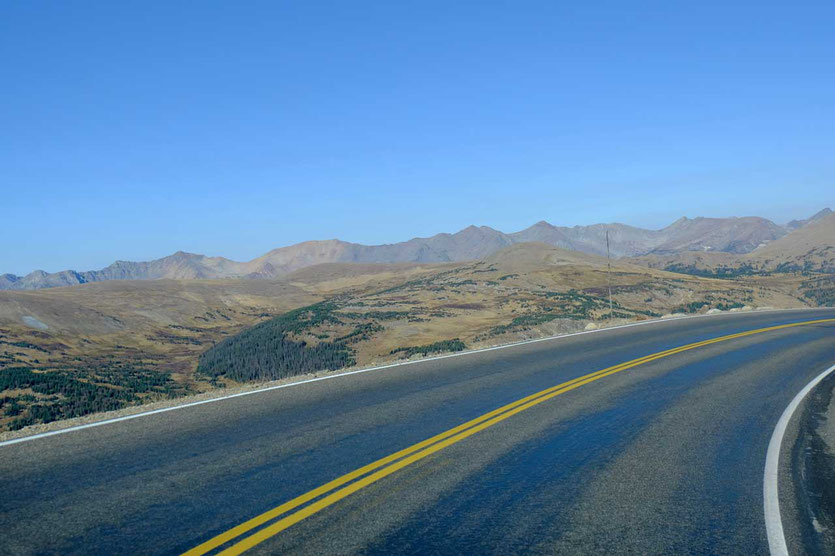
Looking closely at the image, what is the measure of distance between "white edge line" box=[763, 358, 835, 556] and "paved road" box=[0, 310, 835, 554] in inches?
3.1

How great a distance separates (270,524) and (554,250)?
175197 mm

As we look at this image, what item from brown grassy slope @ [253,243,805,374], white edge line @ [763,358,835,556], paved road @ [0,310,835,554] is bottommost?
brown grassy slope @ [253,243,805,374]

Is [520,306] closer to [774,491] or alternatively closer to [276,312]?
[774,491]

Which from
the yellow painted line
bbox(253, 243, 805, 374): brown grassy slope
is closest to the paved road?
the yellow painted line

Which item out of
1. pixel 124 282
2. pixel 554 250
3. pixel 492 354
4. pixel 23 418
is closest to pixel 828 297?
pixel 554 250

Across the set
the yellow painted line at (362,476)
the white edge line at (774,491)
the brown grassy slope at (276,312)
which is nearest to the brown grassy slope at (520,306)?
the brown grassy slope at (276,312)

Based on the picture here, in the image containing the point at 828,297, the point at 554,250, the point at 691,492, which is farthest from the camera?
the point at 554,250

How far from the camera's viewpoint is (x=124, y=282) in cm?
15700

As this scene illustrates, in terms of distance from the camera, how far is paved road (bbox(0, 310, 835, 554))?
491 centimetres

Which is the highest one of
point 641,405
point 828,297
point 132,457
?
point 132,457

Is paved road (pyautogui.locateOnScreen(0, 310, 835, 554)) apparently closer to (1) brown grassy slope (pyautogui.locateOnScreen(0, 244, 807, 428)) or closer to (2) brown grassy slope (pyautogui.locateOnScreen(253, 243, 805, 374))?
(2) brown grassy slope (pyautogui.locateOnScreen(253, 243, 805, 374))

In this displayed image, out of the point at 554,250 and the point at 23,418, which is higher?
the point at 554,250

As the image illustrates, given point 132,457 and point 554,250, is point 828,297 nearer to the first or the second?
point 554,250

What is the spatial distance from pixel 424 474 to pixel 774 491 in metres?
3.74
